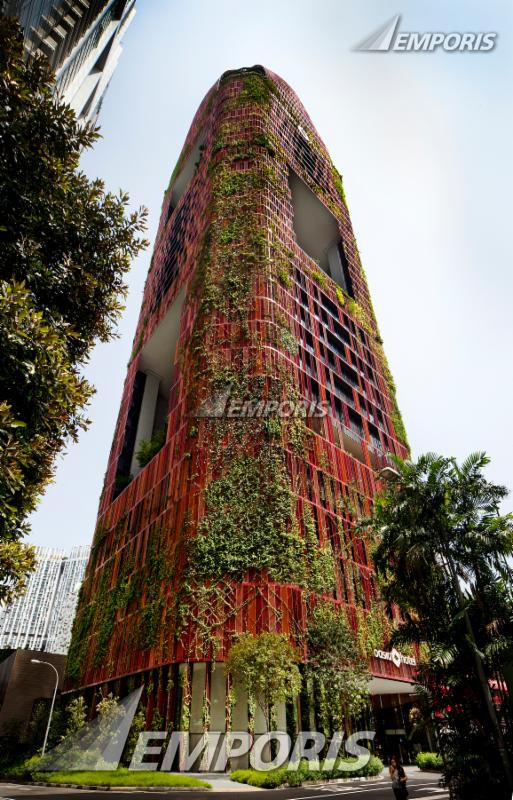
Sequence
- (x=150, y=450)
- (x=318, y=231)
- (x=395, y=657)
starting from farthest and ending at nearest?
(x=318, y=231), (x=150, y=450), (x=395, y=657)

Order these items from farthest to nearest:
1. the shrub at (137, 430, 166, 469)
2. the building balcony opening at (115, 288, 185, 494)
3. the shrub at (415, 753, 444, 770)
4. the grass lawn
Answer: the building balcony opening at (115, 288, 185, 494) < the shrub at (137, 430, 166, 469) < the shrub at (415, 753, 444, 770) < the grass lawn

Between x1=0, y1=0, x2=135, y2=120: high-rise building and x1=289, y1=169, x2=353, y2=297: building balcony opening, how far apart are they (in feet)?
122

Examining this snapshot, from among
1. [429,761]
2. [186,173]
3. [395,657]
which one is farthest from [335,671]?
[186,173]

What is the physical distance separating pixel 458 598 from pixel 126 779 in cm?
1443

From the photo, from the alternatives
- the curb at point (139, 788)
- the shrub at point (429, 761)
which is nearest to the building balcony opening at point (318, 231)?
the shrub at point (429, 761)

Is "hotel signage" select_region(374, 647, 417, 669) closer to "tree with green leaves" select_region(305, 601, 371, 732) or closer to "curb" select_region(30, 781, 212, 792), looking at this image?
"tree with green leaves" select_region(305, 601, 371, 732)

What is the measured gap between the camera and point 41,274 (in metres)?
9.70

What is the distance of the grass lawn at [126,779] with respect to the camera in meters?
16.5

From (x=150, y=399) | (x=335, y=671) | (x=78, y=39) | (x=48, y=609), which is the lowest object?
(x=335, y=671)

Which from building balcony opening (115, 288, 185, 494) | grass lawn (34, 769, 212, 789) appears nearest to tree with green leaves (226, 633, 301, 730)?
grass lawn (34, 769, 212, 789)

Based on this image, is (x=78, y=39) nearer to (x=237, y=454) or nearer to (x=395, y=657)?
(x=237, y=454)

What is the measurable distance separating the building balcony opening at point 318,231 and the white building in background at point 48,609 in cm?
9667

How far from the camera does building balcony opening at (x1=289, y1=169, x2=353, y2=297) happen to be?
183 ft

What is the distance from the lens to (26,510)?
962 cm
